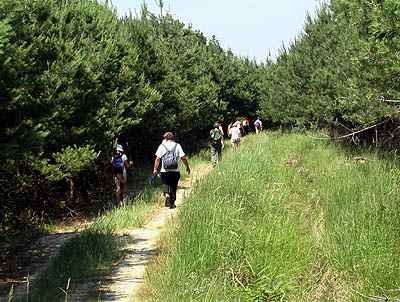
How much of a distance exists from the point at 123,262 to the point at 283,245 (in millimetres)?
2643

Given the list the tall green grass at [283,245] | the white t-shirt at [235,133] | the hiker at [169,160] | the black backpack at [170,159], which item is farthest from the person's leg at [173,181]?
the white t-shirt at [235,133]

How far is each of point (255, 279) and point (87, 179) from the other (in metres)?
9.78

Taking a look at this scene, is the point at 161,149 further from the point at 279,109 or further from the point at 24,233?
the point at 279,109

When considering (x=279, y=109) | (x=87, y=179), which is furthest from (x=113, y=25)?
(x=279, y=109)

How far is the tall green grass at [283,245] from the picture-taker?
16.4 ft

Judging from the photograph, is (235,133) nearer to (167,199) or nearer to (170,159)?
(167,199)

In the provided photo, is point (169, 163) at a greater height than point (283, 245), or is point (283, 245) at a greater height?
point (169, 163)

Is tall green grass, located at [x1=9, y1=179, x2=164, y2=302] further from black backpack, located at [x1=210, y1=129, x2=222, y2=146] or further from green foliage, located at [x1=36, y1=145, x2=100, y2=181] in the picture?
Result: black backpack, located at [x1=210, y1=129, x2=222, y2=146]

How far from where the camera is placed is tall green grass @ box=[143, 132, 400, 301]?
5005mm

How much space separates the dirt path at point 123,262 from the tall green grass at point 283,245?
43 cm

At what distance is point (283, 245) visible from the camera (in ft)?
20.0

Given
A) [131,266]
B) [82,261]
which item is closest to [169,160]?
[131,266]

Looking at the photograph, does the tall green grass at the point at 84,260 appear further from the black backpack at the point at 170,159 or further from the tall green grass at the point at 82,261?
the black backpack at the point at 170,159

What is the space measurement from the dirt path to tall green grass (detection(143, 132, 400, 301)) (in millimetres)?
425
